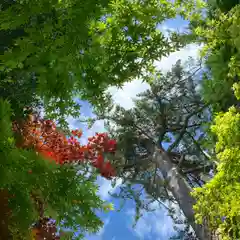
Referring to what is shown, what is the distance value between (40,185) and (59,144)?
2.83 metres

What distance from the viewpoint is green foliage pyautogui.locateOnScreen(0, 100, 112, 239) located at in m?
2.47

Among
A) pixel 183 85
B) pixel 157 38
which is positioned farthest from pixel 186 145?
pixel 157 38

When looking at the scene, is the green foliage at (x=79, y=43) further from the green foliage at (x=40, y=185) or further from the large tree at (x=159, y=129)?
the large tree at (x=159, y=129)

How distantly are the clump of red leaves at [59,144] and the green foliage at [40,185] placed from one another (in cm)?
175

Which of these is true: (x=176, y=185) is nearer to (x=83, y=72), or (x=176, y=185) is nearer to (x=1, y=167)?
(x=83, y=72)

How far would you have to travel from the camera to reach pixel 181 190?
7.09 metres

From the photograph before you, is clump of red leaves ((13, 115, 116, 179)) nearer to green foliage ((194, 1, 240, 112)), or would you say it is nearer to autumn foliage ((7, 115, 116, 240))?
autumn foliage ((7, 115, 116, 240))

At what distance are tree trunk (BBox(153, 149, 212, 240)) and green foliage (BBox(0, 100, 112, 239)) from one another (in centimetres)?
353

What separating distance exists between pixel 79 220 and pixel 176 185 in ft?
15.0

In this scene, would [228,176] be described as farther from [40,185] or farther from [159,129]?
[159,129]

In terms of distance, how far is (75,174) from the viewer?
9.14ft

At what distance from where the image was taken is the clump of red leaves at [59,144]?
4.89 meters

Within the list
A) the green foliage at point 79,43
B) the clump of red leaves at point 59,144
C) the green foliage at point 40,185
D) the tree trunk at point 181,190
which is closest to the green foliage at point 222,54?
the green foliage at point 79,43

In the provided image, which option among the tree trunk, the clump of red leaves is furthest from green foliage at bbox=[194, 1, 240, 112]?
the clump of red leaves
